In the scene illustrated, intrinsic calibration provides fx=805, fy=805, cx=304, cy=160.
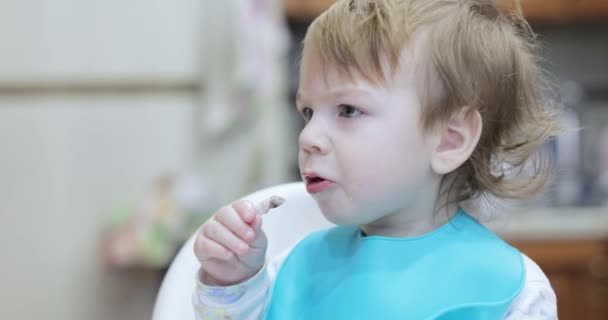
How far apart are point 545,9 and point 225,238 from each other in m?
2.28

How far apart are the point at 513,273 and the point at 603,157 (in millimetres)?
2277

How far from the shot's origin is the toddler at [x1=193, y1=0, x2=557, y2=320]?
74cm

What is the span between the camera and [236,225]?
0.75m

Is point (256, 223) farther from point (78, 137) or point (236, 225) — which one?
point (78, 137)

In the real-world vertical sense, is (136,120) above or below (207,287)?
below

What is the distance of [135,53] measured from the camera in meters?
2.23

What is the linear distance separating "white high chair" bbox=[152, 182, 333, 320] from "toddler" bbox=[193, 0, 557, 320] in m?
0.06

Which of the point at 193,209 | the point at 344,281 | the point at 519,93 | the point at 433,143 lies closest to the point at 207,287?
the point at 344,281

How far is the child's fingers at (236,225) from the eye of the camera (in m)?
0.75

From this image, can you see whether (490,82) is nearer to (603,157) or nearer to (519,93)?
(519,93)

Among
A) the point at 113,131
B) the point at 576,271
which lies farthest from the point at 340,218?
the point at 576,271

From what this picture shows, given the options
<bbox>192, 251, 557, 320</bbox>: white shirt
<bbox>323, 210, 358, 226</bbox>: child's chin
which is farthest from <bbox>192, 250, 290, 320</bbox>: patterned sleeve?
<bbox>323, 210, 358, 226</bbox>: child's chin

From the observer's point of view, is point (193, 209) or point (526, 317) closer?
point (526, 317)

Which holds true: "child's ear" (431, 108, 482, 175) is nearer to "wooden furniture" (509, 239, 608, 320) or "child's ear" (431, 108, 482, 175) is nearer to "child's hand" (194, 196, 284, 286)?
"child's hand" (194, 196, 284, 286)
